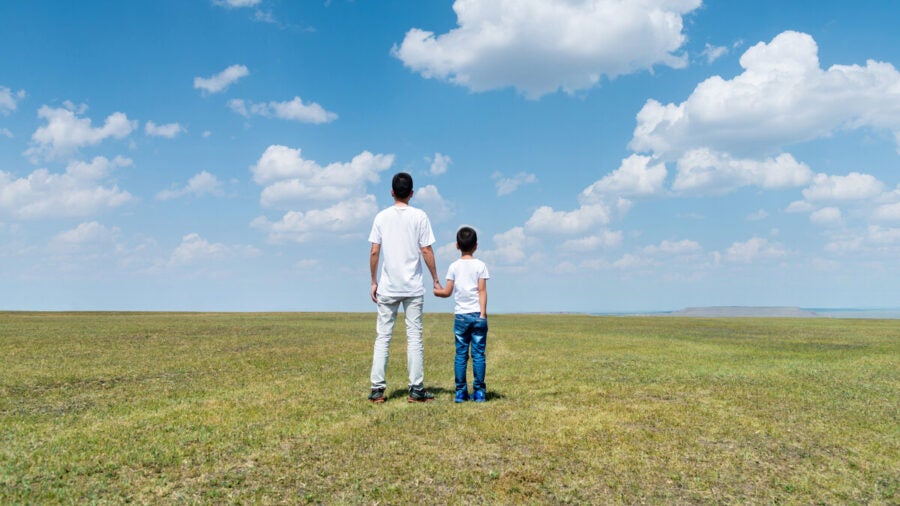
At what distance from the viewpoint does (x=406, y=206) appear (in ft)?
28.3

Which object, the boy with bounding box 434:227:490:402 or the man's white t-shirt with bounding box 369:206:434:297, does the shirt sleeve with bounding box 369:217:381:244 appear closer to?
the man's white t-shirt with bounding box 369:206:434:297

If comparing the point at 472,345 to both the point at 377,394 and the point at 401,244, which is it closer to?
the point at 377,394

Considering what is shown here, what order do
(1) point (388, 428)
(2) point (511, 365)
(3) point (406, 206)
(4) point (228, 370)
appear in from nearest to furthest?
1. (1) point (388, 428)
2. (3) point (406, 206)
3. (4) point (228, 370)
4. (2) point (511, 365)

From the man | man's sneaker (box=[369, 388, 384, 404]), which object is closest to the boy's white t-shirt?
the man

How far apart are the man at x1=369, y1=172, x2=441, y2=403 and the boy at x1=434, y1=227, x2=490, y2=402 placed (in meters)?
0.38

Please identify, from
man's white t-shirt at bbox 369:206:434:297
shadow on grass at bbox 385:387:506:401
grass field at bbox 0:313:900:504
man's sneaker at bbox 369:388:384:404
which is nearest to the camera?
grass field at bbox 0:313:900:504

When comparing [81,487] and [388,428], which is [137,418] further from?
[388,428]

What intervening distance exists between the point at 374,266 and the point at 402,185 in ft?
4.55

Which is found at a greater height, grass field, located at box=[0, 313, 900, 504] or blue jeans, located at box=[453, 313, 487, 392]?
blue jeans, located at box=[453, 313, 487, 392]

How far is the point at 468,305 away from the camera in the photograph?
8719 millimetres

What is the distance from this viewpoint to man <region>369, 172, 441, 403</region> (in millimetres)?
8453

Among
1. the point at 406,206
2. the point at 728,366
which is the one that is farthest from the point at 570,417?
the point at 728,366

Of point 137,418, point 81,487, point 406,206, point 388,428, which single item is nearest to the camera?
point 81,487

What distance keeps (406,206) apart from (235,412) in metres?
4.02
